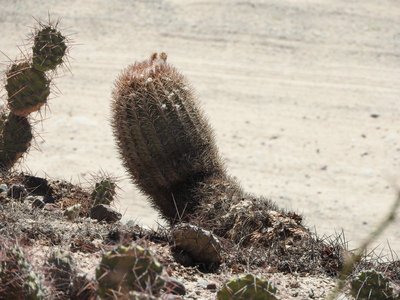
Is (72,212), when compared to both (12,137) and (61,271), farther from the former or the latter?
(61,271)

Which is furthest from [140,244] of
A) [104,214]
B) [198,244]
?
[104,214]

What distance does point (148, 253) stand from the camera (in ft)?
10.9

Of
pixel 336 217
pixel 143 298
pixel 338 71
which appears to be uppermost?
pixel 143 298

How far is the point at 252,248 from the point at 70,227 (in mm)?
938

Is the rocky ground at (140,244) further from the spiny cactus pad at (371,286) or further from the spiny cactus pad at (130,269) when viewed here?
the spiny cactus pad at (130,269)

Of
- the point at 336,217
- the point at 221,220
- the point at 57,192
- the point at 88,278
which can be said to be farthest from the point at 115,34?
the point at 88,278

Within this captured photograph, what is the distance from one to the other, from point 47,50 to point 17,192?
0.88 metres

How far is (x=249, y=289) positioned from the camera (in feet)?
11.8

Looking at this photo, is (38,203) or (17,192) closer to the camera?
(38,203)

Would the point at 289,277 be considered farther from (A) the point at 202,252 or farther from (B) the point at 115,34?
(B) the point at 115,34

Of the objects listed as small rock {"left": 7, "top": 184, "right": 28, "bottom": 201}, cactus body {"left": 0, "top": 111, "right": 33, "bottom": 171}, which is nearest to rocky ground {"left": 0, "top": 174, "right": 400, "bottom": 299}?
small rock {"left": 7, "top": 184, "right": 28, "bottom": 201}

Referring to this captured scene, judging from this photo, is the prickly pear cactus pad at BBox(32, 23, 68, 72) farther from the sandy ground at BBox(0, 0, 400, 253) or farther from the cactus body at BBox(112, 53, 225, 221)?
the sandy ground at BBox(0, 0, 400, 253)

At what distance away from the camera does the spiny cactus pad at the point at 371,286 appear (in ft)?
13.4

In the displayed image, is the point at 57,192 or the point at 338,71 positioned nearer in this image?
the point at 57,192
